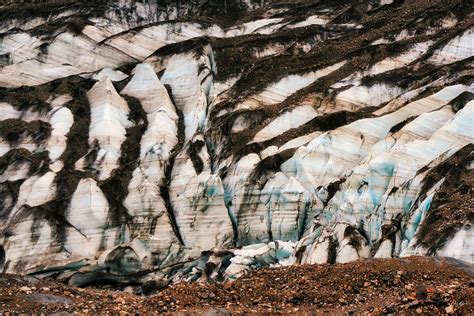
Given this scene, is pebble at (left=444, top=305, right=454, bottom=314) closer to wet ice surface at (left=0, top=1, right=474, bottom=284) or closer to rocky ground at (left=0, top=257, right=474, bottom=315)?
rocky ground at (left=0, top=257, right=474, bottom=315)

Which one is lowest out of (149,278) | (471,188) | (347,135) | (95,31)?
(149,278)

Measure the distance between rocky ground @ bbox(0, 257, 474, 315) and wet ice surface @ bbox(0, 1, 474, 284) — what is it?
5.79 meters

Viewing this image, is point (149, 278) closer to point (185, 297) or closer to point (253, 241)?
point (253, 241)

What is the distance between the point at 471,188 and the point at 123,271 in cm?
1817

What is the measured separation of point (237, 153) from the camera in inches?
1581

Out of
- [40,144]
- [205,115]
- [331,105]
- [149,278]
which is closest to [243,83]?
[205,115]

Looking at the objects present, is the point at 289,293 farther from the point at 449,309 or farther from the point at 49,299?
the point at 49,299

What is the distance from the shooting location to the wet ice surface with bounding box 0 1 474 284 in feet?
110

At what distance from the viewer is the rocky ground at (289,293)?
1834 cm

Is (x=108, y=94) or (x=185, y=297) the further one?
(x=108, y=94)

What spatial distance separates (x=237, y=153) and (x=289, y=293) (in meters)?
21.3

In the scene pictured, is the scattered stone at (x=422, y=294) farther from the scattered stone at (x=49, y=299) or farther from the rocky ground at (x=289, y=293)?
the scattered stone at (x=49, y=299)

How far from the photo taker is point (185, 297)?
764 inches

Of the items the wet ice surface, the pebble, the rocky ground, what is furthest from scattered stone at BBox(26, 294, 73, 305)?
the wet ice surface
